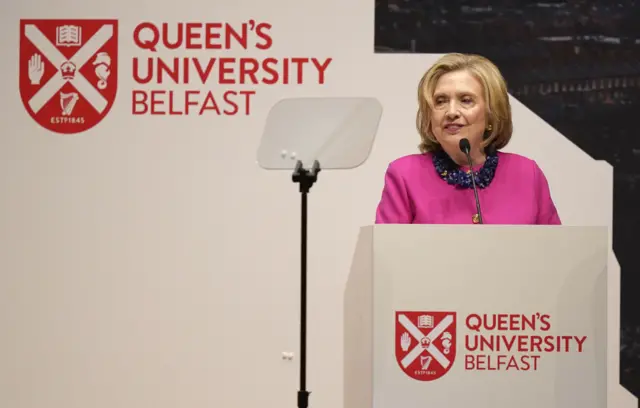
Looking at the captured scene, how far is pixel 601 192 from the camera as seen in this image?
2.79 m

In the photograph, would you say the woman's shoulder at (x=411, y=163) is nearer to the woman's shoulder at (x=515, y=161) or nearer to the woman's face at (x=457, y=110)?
the woman's face at (x=457, y=110)

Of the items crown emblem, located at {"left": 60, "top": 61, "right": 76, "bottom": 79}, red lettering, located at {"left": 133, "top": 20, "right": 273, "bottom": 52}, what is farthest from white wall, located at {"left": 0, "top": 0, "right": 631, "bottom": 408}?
crown emblem, located at {"left": 60, "top": 61, "right": 76, "bottom": 79}

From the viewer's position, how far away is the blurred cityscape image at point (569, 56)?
110 inches

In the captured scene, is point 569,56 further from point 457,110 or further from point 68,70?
point 68,70

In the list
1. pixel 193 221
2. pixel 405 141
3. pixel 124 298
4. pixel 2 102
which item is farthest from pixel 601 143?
pixel 2 102

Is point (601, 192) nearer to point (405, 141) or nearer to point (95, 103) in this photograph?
point (405, 141)

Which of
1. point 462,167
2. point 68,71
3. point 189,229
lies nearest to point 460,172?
point 462,167

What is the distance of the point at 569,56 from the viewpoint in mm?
2834

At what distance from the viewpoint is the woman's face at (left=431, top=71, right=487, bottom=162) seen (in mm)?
2051

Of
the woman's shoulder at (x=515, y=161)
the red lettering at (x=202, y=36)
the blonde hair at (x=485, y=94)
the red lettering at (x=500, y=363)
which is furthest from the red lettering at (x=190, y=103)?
the red lettering at (x=500, y=363)

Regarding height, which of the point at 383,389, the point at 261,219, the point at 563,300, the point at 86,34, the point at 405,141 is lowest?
the point at 383,389

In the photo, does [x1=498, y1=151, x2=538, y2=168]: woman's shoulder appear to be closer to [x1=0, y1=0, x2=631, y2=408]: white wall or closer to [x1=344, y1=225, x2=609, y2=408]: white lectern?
[x1=344, y1=225, x2=609, y2=408]: white lectern

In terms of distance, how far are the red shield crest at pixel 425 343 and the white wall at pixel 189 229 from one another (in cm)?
118

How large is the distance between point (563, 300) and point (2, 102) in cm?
224
